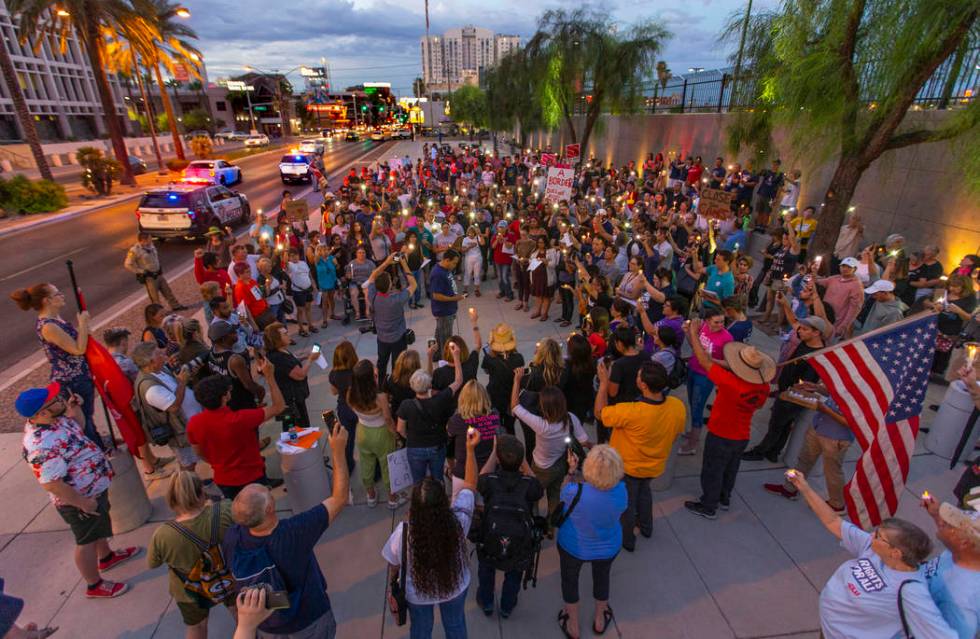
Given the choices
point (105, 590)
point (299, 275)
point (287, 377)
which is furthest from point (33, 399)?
point (299, 275)

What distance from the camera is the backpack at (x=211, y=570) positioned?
305 cm

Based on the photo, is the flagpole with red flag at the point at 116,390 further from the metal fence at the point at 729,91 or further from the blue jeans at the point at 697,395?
the metal fence at the point at 729,91

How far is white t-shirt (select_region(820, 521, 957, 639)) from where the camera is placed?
7.95ft

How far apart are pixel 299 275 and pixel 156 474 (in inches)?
164

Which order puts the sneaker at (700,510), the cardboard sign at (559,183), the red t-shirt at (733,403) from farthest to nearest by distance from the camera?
the cardboard sign at (559,183) → the sneaker at (700,510) → the red t-shirt at (733,403)

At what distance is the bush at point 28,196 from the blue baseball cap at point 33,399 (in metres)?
24.5

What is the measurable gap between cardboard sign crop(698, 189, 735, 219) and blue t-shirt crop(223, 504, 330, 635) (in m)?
10.5

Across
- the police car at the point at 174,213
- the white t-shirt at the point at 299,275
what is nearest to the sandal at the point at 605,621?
the white t-shirt at the point at 299,275

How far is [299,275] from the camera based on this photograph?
891cm

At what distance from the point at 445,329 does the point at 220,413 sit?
14.2 ft

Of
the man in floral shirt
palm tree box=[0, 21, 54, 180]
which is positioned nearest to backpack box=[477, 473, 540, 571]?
the man in floral shirt

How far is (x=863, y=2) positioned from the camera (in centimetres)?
834

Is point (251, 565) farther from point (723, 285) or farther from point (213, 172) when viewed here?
point (213, 172)

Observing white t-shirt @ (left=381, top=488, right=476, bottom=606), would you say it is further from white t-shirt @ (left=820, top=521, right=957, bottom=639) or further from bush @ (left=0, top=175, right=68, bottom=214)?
bush @ (left=0, top=175, right=68, bottom=214)
